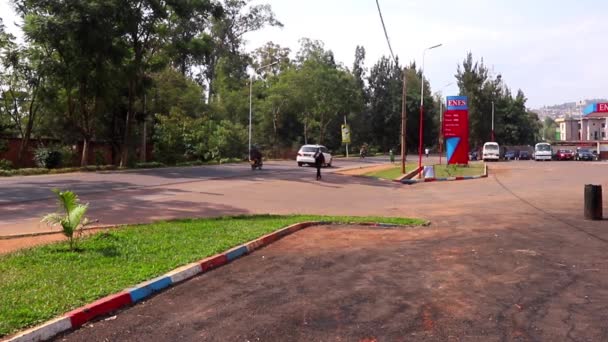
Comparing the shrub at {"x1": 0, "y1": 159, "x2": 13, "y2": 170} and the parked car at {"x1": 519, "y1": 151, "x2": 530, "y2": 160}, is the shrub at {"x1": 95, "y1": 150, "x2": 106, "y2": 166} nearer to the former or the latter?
the shrub at {"x1": 0, "y1": 159, "x2": 13, "y2": 170}

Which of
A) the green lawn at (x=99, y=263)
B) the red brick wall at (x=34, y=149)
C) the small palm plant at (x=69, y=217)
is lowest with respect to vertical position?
the green lawn at (x=99, y=263)

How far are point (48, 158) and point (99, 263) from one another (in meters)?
27.3

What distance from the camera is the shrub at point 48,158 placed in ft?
105

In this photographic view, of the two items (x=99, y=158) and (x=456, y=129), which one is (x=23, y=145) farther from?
(x=456, y=129)

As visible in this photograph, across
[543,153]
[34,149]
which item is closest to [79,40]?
[34,149]

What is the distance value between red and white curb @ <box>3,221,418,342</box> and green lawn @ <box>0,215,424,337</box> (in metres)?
0.14

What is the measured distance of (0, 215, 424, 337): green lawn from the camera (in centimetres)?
545

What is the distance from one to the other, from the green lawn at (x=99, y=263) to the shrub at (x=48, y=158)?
23.4 meters

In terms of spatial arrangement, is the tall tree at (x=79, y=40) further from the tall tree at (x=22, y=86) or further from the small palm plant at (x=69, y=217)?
the small palm plant at (x=69, y=217)

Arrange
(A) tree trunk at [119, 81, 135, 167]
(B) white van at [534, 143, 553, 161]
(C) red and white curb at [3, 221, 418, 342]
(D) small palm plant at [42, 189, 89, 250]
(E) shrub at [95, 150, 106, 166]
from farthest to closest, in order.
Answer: (B) white van at [534, 143, 553, 161], (E) shrub at [95, 150, 106, 166], (A) tree trunk at [119, 81, 135, 167], (D) small palm plant at [42, 189, 89, 250], (C) red and white curb at [3, 221, 418, 342]

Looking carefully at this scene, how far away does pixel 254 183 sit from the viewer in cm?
2356

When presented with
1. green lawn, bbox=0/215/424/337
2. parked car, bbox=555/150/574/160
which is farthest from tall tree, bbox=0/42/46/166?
parked car, bbox=555/150/574/160

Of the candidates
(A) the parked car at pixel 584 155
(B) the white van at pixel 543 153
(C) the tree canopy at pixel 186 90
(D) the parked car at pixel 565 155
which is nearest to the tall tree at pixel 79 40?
(C) the tree canopy at pixel 186 90

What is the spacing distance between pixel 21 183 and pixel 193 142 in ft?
84.0
